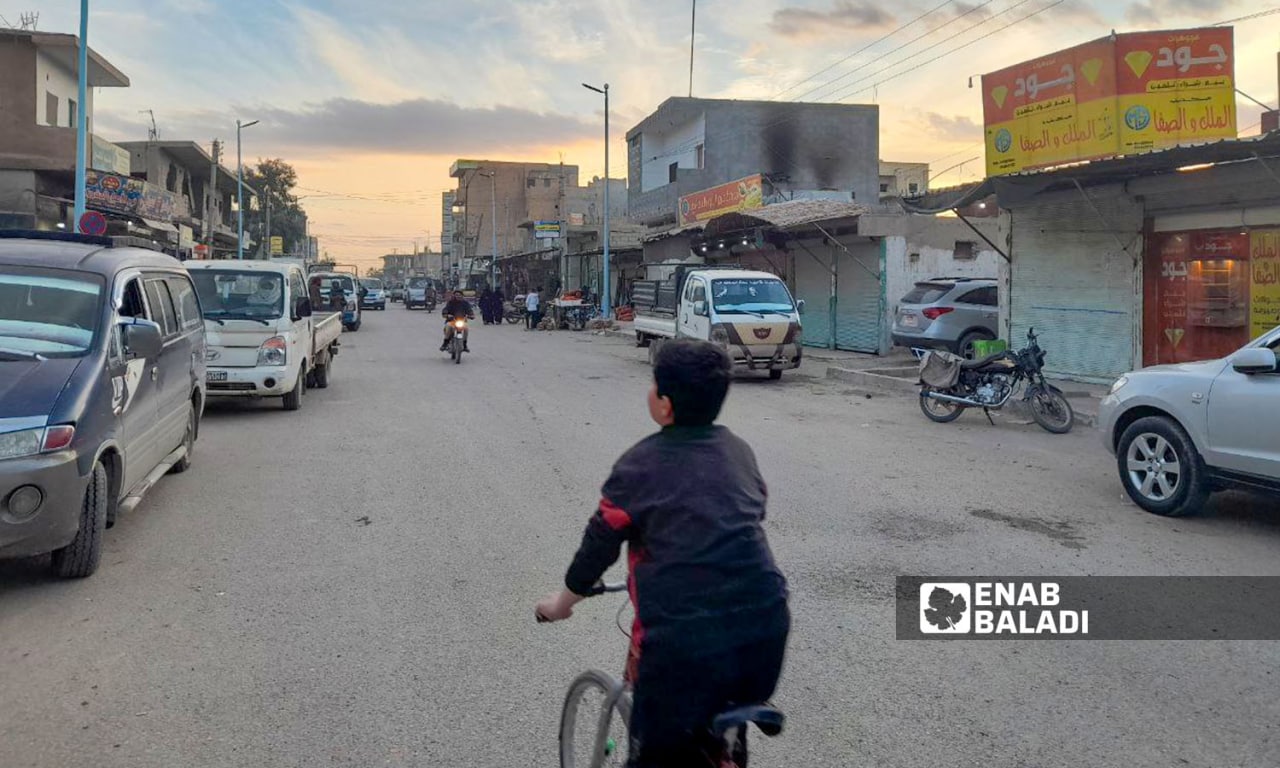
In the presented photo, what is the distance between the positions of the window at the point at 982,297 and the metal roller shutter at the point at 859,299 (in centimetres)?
409

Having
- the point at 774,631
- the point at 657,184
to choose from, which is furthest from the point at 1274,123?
the point at 657,184

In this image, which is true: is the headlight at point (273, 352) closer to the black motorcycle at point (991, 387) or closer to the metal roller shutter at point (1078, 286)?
the black motorcycle at point (991, 387)

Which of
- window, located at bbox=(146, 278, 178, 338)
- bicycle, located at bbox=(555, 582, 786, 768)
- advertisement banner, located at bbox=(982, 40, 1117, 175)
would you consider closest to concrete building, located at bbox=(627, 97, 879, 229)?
advertisement banner, located at bbox=(982, 40, 1117, 175)

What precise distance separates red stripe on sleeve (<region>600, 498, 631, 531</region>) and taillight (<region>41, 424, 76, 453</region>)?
160 inches

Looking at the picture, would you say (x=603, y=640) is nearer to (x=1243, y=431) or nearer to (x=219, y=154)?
(x=1243, y=431)

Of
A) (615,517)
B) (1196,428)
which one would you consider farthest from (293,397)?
(615,517)

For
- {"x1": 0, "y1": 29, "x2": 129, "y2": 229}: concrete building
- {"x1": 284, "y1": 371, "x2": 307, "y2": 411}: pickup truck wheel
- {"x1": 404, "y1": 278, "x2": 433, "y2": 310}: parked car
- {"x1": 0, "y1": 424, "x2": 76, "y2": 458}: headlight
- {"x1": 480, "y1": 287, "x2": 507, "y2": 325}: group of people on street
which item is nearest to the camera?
{"x1": 0, "y1": 424, "x2": 76, "y2": 458}: headlight

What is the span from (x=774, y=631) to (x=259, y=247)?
66.4m

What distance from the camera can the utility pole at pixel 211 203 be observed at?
41.0m

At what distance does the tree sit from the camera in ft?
216

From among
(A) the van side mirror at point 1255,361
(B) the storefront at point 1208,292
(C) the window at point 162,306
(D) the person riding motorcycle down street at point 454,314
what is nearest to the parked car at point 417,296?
(D) the person riding motorcycle down street at point 454,314

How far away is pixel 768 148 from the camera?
4491 cm

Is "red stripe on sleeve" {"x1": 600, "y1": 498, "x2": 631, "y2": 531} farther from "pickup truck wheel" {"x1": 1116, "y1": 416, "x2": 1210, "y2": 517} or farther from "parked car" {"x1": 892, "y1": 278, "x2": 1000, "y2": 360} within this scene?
"parked car" {"x1": 892, "y1": 278, "x2": 1000, "y2": 360}

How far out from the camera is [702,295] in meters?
18.7
